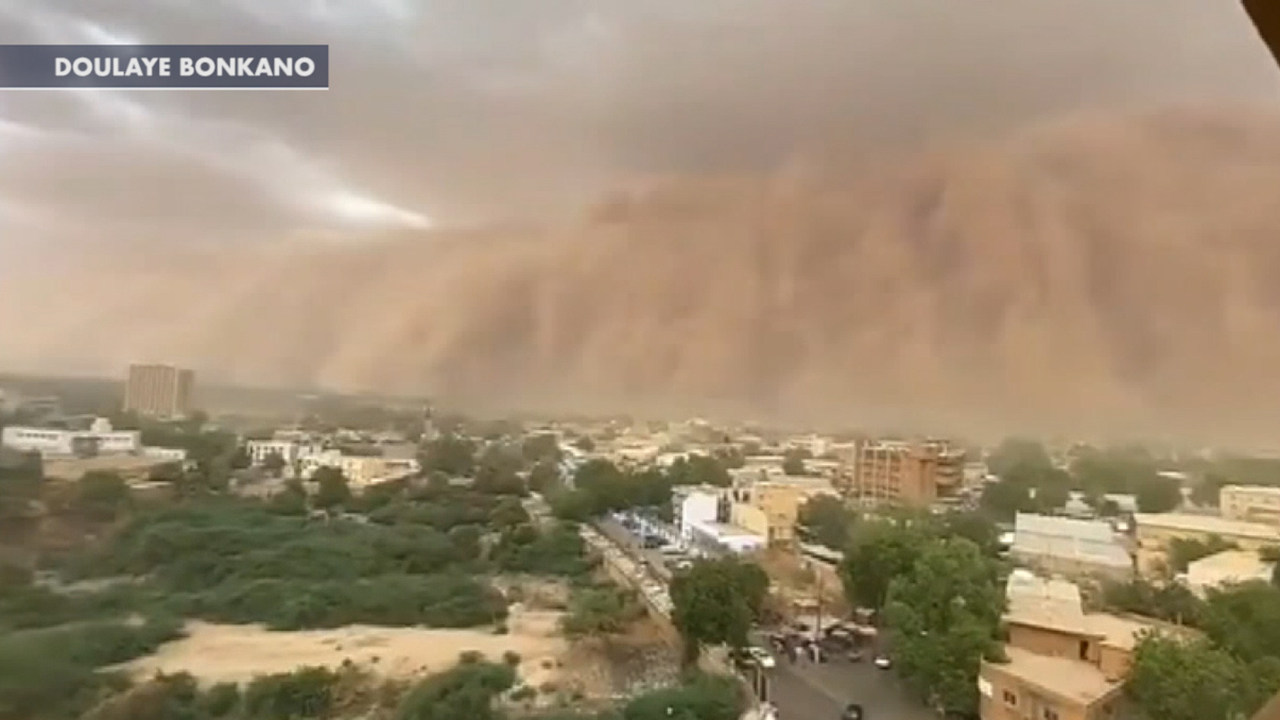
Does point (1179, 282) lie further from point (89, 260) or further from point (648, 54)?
point (89, 260)

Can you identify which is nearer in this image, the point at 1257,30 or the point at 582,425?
the point at 1257,30

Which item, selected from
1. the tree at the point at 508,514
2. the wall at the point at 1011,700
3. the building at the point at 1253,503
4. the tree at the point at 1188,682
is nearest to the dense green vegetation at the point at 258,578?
the tree at the point at 508,514

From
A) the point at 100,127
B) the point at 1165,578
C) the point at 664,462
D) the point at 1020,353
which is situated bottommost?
the point at 1165,578

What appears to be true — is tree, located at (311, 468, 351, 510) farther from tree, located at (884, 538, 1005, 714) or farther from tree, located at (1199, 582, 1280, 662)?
tree, located at (1199, 582, 1280, 662)

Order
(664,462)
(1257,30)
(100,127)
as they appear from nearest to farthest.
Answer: (1257,30)
(664,462)
(100,127)

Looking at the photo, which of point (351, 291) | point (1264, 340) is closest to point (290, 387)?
point (351, 291)

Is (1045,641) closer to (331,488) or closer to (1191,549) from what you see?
(1191,549)

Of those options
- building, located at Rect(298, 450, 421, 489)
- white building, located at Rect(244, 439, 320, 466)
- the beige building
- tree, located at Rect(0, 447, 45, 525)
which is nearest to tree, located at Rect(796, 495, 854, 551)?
the beige building
